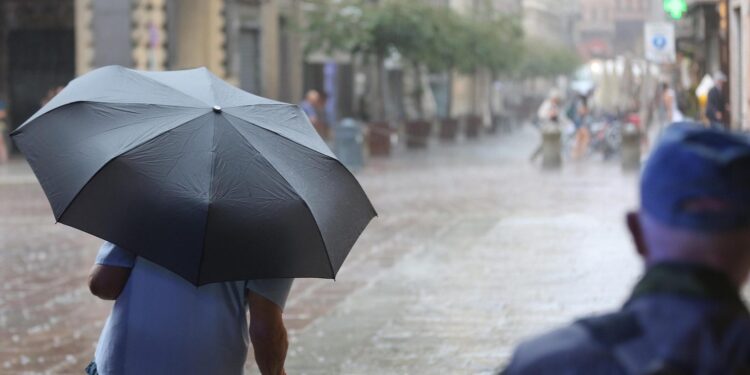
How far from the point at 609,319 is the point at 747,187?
0.24 m

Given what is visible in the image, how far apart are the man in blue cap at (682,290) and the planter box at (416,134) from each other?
39548 mm

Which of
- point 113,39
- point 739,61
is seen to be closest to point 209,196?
point 739,61

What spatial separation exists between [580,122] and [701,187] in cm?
3366

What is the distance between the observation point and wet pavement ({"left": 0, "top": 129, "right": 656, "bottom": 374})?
27.7 feet

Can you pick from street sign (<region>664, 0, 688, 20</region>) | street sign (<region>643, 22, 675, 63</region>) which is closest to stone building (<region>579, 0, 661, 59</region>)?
street sign (<region>643, 22, 675, 63</region>)

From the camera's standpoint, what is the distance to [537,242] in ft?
46.9

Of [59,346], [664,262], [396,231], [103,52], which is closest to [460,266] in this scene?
[396,231]

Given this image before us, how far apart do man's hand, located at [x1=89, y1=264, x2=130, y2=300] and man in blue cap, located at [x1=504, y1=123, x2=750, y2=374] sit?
2.18m

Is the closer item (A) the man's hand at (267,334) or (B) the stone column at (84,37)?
(A) the man's hand at (267,334)

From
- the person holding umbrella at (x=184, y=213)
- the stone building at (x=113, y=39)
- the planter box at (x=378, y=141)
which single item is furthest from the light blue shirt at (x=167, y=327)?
the planter box at (x=378, y=141)

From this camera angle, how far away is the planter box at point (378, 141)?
3597 cm

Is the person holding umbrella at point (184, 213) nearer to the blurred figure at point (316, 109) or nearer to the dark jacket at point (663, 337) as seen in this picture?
the dark jacket at point (663, 337)

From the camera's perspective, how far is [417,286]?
11211 mm

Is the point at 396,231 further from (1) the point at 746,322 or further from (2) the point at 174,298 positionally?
(1) the point at 746,322
